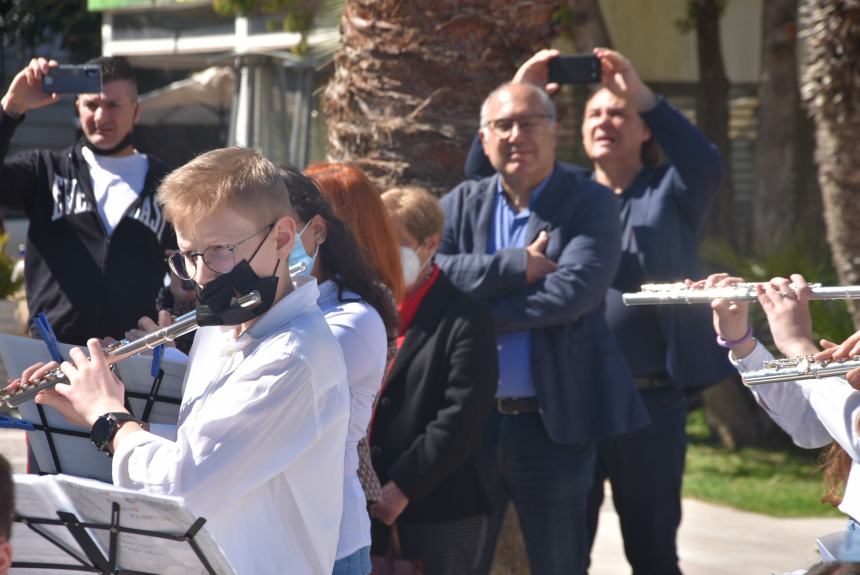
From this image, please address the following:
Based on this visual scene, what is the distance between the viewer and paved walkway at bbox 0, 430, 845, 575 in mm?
6508

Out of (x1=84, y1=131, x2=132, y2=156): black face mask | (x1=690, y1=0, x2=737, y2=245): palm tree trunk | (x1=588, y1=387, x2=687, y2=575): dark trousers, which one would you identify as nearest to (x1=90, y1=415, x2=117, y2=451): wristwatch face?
(x1=84, y1=131, x2=132, y2=156): black face mask

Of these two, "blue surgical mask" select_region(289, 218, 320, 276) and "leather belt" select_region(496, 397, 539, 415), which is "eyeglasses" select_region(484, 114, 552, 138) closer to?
"leather belt" select_region(496, 397, 539, 415)

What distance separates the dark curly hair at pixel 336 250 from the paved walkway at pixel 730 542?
143 inches

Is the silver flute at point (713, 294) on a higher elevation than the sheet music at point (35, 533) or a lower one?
higher

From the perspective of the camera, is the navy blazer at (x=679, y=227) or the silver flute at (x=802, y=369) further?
the navy blazer at (x=679, y=227)

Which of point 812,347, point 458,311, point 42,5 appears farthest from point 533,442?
point 42,5

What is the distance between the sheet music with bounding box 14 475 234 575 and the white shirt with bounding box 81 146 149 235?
2.26 meters

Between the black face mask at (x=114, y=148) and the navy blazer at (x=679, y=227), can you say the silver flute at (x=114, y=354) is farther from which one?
the navy blazer at (x=679, y=227)

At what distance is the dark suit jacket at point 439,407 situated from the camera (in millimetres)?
3951

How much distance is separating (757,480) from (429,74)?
431cm

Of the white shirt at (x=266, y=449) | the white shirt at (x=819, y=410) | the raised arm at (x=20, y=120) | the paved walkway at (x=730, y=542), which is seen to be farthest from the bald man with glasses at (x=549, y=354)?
the paved walkway at (x=730, y=542)

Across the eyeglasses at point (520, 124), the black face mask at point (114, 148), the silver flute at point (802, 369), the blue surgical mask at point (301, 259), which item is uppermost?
the eyeglasses at point (520, 124)

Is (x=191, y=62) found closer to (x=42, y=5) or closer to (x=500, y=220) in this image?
(x=42, y=5)

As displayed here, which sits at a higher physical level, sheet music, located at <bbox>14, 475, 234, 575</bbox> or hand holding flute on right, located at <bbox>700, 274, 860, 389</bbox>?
hand holding flute on right, located at <bbox>700, 274, 860, 389</bbox>
